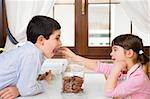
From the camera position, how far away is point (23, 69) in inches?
54.9

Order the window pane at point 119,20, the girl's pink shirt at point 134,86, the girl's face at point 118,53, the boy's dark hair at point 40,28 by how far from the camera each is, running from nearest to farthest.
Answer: the boy's dark hair at point 40,28, the girl's pink shirt at point 134,86, the girl's face at point 118,53, the window pane at point 119,20

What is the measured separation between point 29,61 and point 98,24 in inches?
86.3

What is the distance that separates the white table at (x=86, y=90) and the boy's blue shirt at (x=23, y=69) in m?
0.05

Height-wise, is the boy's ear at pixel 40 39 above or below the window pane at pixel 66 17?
below

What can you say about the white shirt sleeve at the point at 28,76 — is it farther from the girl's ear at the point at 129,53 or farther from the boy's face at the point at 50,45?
the girl's ear at the point at 129,53

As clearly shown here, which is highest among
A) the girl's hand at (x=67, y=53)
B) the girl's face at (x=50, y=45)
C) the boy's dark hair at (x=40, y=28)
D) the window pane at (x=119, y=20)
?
the window pane at (x=119, y=20)

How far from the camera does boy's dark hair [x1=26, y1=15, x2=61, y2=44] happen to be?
4.97 ft

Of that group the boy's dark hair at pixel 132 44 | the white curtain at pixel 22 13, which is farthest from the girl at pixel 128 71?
the white curtain at pixel 22 13

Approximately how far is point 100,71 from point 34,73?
716 millimetres

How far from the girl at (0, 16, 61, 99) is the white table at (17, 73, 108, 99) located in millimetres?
52

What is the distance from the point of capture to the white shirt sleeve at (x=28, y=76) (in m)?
1.39

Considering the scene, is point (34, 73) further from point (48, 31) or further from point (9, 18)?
point (9, 18)

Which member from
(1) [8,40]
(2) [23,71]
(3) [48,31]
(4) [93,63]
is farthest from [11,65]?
(1) [8,40]

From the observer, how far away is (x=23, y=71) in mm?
1393
